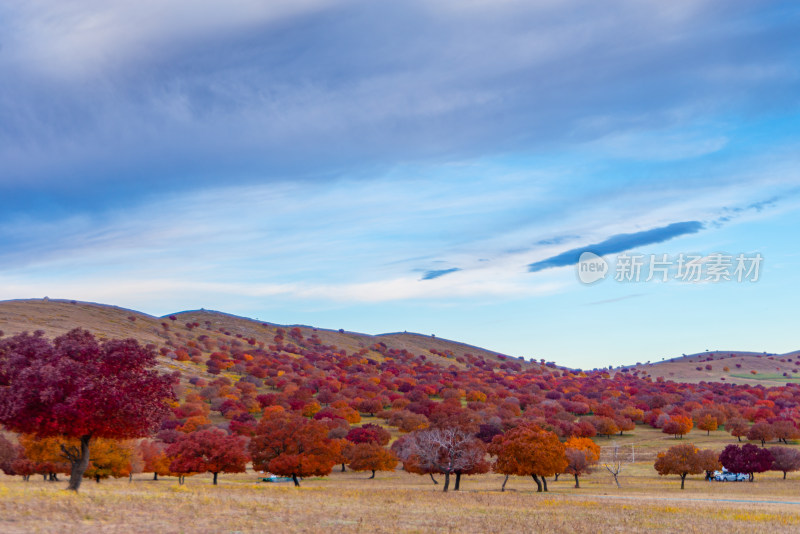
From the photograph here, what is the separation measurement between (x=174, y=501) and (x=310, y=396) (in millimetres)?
119109

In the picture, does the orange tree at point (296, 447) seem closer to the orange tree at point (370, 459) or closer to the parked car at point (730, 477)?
the orange tree at point (370, 459)

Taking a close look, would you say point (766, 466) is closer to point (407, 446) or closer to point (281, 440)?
point (407, 446)

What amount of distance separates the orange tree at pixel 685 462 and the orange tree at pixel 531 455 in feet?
48.7

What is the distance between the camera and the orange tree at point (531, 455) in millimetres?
73438

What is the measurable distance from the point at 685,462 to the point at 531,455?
2183 cm

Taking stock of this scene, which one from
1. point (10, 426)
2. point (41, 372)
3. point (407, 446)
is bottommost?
point (407, 446)

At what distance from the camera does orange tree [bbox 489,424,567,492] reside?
241 ft

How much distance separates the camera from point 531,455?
73875mm

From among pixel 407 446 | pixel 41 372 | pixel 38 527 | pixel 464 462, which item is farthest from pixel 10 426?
pixel 407 446

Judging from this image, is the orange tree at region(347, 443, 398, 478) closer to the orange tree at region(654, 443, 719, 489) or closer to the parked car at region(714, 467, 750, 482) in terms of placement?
the orange tree at region(654, 443, 719, 489)

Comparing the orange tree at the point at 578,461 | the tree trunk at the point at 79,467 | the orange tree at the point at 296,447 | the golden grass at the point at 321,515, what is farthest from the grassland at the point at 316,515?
the orange tree at the point at 296,447

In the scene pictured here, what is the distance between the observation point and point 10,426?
33.0 m

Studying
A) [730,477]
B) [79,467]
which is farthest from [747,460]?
[79,467]

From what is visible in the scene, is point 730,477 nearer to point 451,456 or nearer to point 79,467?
point 451,456
